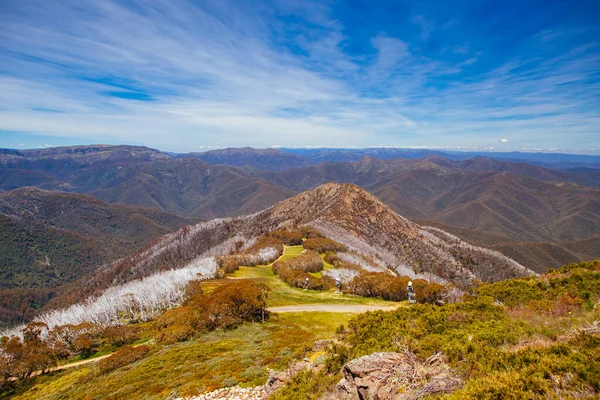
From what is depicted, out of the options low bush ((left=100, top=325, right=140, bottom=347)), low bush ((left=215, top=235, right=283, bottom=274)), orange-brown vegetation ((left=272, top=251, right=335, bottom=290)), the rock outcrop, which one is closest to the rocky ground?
the rock outcrop

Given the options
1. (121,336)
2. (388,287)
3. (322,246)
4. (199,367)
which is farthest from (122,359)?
(322,246)

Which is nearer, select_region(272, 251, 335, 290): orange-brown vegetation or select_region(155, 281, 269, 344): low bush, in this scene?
select_region(155, 281, 269, 344): low bush

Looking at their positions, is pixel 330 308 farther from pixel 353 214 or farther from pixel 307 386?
pixel 353 214

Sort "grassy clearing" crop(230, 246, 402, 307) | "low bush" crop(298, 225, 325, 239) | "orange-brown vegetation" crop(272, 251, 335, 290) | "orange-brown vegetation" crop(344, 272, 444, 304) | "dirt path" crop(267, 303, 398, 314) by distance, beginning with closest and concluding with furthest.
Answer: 1. "orange-brown vegetation" crop(344, 272, 444, 304)
2. "dirt path" crop(267, 303, 398, 314)
3. "grassy clearing" crop(230, 246, 402, 307)
4. "orange-brown vegetation" crop(272, 251, 335, 290)
5. "low bush" crop(298, 225, 325, 239)

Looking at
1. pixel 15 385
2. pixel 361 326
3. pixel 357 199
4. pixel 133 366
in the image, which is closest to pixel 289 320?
pixel 133 366

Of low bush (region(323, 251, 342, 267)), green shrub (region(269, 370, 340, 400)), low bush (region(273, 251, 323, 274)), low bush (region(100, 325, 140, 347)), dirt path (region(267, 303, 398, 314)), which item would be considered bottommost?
low bush (region(323, 251, 342, 267))

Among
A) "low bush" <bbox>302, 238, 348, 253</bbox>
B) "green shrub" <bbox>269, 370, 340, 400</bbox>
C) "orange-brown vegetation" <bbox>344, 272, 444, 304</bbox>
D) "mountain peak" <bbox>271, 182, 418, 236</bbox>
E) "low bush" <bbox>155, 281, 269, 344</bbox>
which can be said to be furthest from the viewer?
"mountain peak" <bbox>271, 182, 418, 236</bbox>

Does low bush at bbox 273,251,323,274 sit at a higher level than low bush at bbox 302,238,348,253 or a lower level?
higher

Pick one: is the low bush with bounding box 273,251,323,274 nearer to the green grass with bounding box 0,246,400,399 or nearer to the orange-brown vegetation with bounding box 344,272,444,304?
the orange-brown vegetation with bounding box 344,272,444,304
